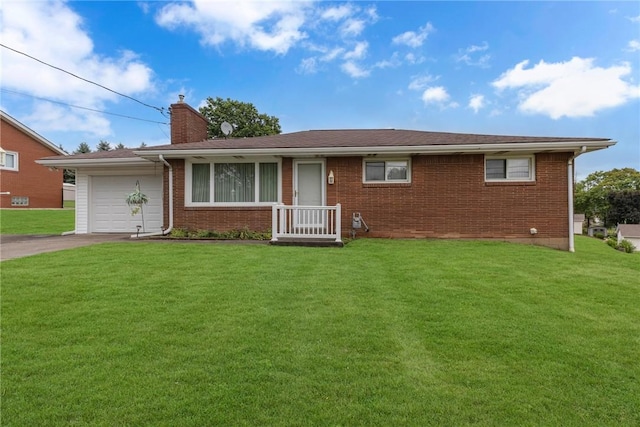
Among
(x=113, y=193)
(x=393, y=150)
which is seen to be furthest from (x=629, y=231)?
(x=113, y=193)

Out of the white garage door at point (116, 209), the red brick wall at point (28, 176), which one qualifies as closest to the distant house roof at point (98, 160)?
the white garage door at point (116, 209)

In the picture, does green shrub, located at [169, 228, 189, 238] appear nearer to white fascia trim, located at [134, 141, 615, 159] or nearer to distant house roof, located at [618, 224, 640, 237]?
white fascia trim, located at [134, 141, 615, 159]

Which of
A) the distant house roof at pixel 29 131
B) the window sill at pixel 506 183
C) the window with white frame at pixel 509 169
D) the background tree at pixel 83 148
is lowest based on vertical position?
the window sill at pixel 506 183

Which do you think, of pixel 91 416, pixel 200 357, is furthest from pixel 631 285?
pixel 91 416

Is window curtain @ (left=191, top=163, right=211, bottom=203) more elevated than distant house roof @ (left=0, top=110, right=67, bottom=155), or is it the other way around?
distant house roof @ (left=0, top=110, right=67, bottom=155)

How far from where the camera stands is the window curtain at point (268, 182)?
34.3 ft

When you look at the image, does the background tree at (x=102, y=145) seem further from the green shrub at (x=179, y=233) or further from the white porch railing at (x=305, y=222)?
the white porch railing at (x=305, y=222)

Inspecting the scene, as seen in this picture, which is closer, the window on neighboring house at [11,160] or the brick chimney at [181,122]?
the brick chimney at [181,122]

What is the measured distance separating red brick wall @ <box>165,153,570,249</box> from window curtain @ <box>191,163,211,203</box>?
1.93 metres

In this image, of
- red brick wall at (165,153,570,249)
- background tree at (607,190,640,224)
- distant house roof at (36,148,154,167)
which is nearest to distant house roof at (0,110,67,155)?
distant house roof at (36,148,154,167)

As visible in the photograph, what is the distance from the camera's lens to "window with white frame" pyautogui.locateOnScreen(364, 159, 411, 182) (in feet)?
32.6

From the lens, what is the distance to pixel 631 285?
5145 mm

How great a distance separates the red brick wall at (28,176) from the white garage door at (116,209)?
14842 millimetres

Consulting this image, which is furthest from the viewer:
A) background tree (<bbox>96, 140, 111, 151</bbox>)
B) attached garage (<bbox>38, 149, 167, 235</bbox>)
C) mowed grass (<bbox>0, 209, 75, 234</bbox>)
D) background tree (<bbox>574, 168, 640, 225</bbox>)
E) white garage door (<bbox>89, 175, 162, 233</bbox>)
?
background tree (<bbox>96, 140, 111, 151</bbox>)
